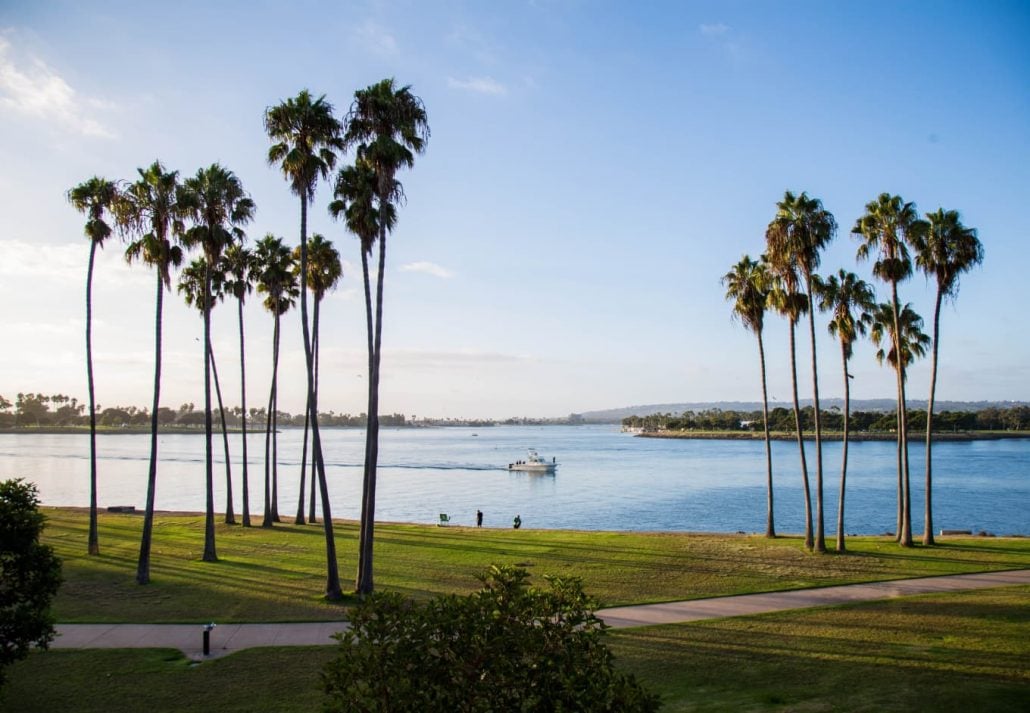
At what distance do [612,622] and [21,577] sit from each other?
1372 cm

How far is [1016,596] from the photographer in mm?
19594

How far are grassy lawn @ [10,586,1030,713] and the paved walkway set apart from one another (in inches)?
27.6

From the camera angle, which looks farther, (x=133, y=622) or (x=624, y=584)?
(x=624, y=584)

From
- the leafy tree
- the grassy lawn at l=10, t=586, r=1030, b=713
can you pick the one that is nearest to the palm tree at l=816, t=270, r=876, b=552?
the grassy lawn at l=10, t=586, r=1030, b=713

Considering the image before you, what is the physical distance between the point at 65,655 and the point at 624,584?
16.1 meters

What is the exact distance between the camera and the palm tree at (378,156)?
21406 mm

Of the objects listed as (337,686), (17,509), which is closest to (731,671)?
(337,686)

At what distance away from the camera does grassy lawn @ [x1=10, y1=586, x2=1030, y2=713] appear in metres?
12.4

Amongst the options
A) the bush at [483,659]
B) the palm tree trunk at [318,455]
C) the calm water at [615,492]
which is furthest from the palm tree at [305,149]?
the calm water at [615,492]

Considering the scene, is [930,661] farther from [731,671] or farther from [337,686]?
[337,686]

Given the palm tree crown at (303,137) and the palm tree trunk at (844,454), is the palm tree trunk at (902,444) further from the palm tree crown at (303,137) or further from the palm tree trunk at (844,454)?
the palm tree crown at (303,137)

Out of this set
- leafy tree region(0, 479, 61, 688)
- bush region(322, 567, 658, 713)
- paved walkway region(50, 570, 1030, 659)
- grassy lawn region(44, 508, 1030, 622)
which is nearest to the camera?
bush region(322, 567, 658, 713)

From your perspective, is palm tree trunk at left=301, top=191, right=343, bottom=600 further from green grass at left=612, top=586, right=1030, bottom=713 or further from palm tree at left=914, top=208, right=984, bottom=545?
palm tree at left=914, top=208, right=984, bottom=545

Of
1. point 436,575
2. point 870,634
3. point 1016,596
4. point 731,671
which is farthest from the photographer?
point 436,575
